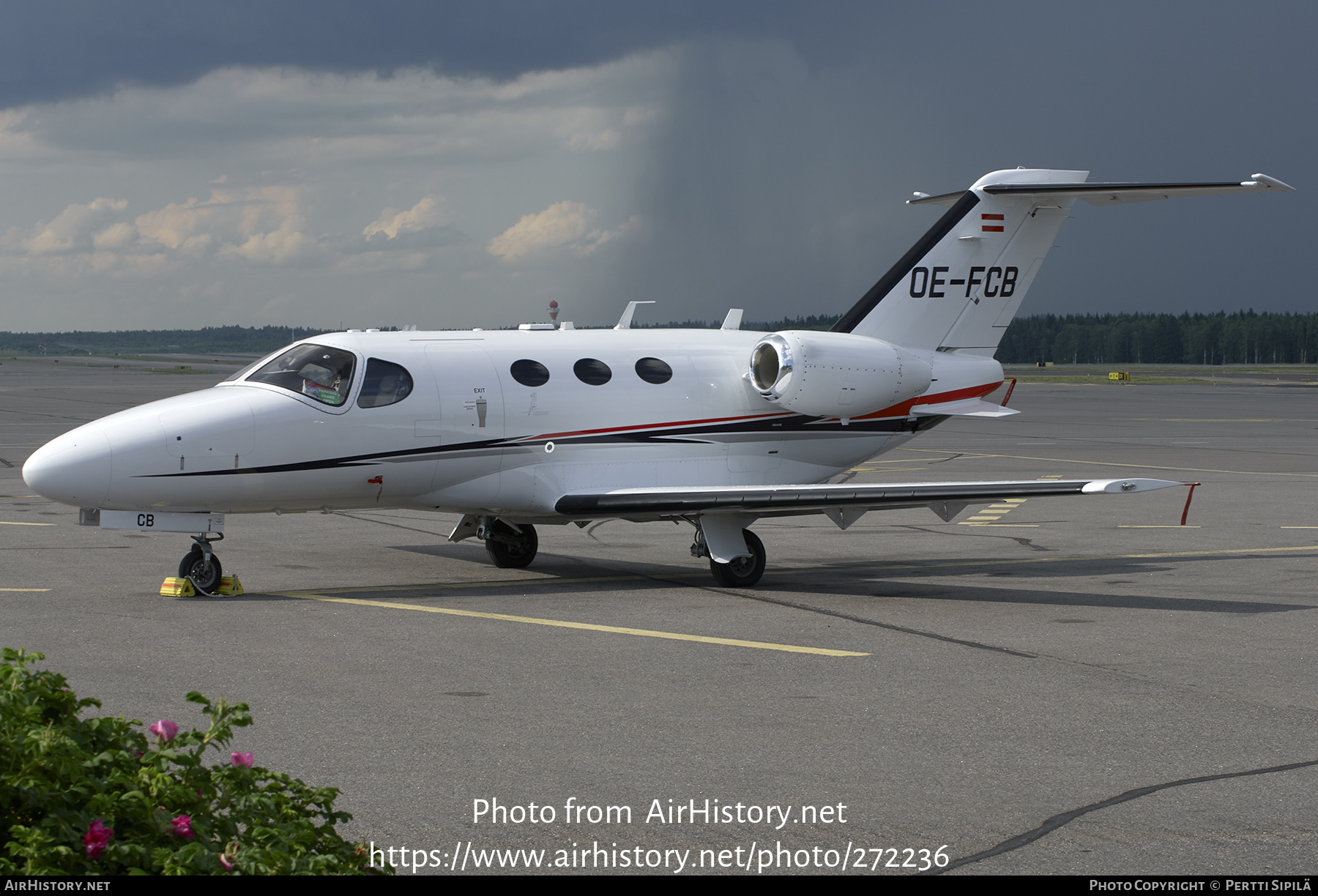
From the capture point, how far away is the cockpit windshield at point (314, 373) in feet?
44.1

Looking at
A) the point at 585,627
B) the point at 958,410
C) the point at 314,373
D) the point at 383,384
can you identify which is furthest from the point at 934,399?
the point at 314,373

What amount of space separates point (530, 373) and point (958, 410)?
5.66 meters

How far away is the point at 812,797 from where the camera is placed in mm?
6562

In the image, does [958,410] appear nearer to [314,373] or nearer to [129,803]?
[314,373]

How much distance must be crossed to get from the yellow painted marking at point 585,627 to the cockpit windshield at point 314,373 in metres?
2.04

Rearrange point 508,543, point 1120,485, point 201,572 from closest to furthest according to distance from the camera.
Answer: point 1120,485, point 201,572, point 508,543

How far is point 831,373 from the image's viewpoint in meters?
15.3

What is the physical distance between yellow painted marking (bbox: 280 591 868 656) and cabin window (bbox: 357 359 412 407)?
209 centimetres

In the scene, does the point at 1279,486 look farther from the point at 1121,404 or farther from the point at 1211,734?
the point at 1121,404

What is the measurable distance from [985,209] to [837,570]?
5.30 metres

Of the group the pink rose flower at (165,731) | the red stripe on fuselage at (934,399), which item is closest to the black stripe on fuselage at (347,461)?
the red stripe on fuselage at (934,399)

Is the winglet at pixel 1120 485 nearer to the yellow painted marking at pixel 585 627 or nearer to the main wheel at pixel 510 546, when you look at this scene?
the yellow painted marking at pixel 585 627

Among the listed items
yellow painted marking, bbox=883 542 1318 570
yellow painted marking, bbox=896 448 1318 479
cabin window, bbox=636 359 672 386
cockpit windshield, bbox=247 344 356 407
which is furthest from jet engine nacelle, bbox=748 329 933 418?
yellow painted marking, bbox=896 448 1318 479

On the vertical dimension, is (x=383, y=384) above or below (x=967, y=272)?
below
